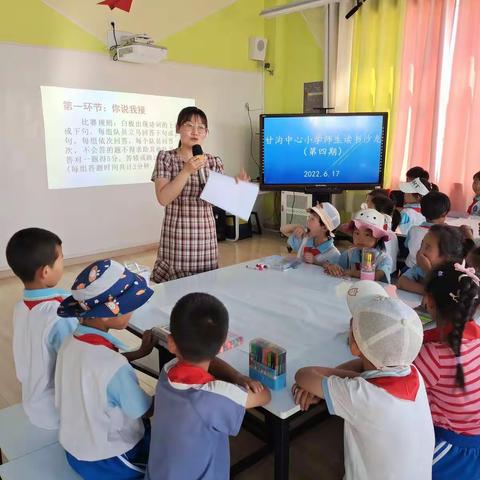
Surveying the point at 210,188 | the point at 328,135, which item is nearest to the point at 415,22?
the point at 328,135

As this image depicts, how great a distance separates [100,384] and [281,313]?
774 mm

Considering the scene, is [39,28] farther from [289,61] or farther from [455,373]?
[455,373]

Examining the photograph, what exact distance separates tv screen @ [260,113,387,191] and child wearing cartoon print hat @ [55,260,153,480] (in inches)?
138

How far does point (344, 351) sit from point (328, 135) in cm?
349

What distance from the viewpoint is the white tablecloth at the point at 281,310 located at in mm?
1424

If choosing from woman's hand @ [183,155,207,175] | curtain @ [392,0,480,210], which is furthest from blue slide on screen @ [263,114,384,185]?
woman's hand @ [183,155,207,175]

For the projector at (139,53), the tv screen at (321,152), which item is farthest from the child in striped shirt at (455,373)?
the projector at (139,53)

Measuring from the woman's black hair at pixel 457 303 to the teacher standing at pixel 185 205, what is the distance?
3.76ft

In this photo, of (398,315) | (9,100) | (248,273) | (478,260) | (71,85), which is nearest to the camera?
(398,315)

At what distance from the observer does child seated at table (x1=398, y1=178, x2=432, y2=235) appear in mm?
3613

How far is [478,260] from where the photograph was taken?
6.32ft

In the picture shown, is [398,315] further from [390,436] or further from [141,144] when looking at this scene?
[141,144]

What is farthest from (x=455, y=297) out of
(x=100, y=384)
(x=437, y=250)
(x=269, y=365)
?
(x=100, y=384)

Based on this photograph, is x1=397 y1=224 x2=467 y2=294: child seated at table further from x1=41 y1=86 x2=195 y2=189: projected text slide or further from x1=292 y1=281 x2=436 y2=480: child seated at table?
x1=41 y1=86 x2=195 y2=189: projected text slide
